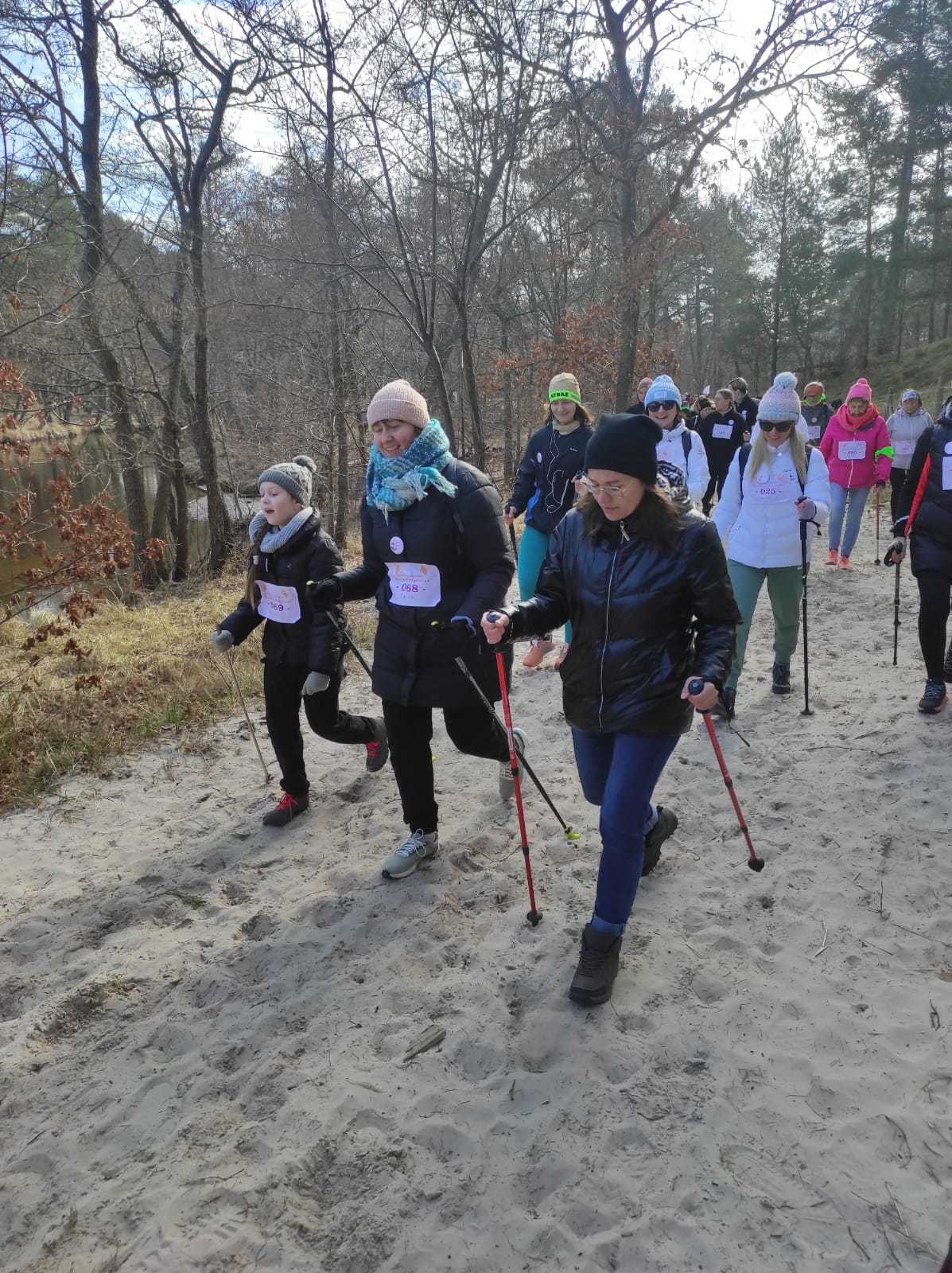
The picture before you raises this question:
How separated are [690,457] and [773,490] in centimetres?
136

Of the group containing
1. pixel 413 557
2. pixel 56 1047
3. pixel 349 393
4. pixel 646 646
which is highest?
pixel 349 393

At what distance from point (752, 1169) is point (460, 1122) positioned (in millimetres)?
923

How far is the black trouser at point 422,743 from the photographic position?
3.68 m

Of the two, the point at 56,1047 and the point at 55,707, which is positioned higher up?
the point at 55,707

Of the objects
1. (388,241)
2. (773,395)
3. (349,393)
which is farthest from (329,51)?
(773,395)

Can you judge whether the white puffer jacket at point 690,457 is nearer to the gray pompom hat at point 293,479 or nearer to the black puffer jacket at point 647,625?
the gray pompom hat at point 293,479

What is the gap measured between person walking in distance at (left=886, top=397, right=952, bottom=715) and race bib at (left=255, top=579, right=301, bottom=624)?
4.01 metres

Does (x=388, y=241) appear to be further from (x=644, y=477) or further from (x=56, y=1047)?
(x=56, y=1047)

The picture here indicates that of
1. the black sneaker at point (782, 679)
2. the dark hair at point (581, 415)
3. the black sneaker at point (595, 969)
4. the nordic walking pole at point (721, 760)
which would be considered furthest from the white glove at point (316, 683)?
the black sneaker at point (782, 679)

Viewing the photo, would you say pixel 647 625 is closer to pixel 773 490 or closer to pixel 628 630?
pixel 628 630

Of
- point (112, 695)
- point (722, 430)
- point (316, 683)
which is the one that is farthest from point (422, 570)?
point (722, 430)

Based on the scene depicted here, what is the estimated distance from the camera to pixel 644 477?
8.78 feet

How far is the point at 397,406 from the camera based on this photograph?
3.33 metres

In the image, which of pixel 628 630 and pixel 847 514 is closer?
pixel 628 630
